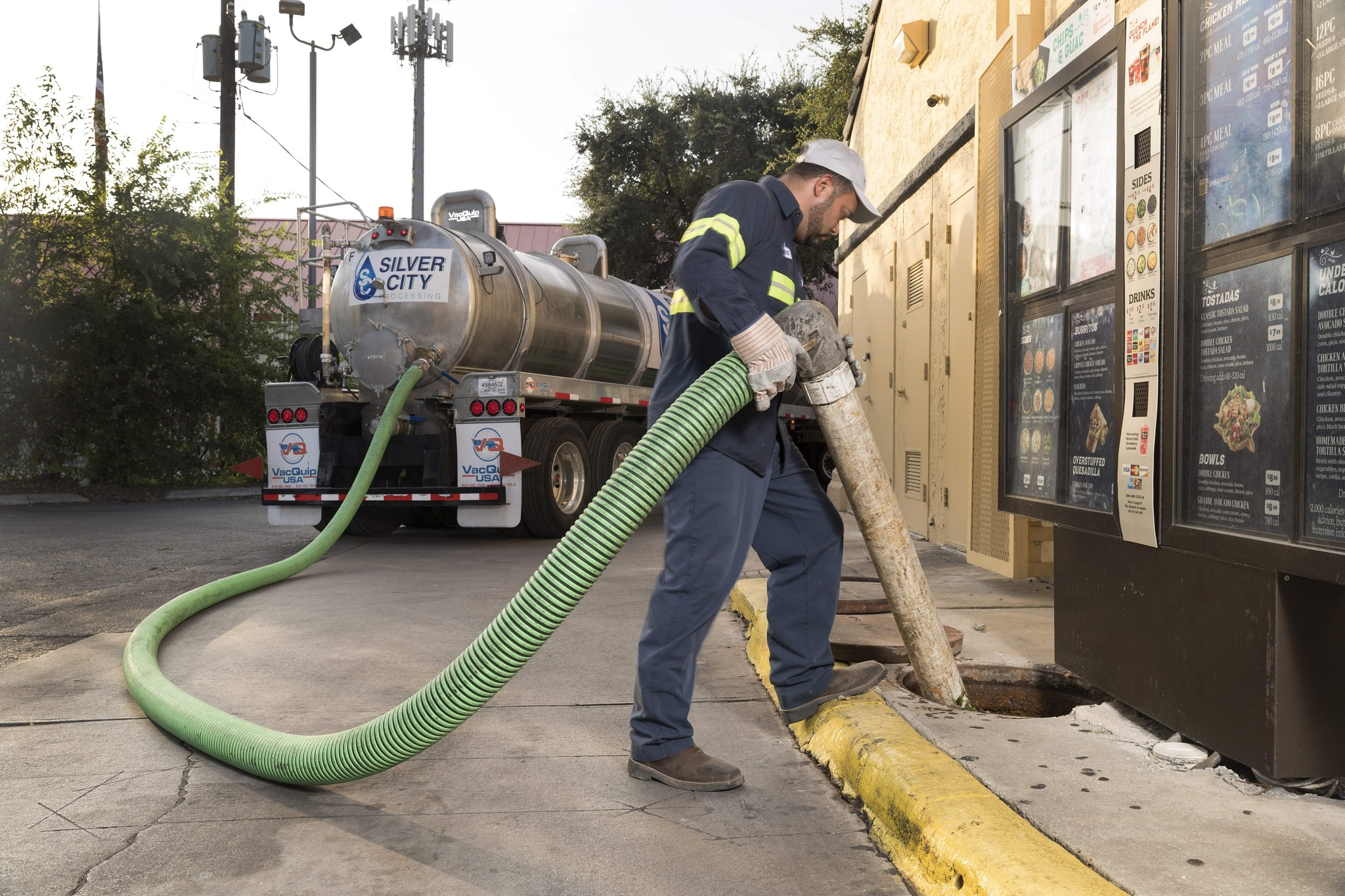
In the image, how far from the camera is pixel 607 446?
37.2ft

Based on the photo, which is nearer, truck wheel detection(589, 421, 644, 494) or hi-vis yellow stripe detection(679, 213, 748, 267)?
hi-vis yellow stripe detection(679, 213, 748, 267)

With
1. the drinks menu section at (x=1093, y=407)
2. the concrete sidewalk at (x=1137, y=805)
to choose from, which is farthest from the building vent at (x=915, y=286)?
the concrete sidewalk at (x=1137, y=805)

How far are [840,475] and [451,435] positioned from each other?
6436 mm

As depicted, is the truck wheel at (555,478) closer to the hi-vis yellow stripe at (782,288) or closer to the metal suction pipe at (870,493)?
the metal suction pipe at (870,493)

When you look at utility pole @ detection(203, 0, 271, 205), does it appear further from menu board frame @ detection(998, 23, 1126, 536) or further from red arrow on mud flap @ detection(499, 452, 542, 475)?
menu board frame @ detection(998, 23, 1126, 536)

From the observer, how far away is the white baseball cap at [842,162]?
3.56m

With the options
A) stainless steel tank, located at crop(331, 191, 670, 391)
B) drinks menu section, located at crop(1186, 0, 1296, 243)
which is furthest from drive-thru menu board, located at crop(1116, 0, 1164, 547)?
stainless steel tank, located at crop(331, 191, 670, 391)

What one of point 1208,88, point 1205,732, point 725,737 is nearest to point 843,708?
point 725,737

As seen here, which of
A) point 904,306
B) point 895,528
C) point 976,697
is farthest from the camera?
point 904,306

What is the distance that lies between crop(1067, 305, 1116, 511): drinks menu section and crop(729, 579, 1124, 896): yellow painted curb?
1.01 meters

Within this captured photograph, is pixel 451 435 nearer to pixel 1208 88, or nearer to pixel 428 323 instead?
pixel 428 323

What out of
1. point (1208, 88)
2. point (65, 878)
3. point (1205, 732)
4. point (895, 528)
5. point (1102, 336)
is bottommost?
point (65, 878)

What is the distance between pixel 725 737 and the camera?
3.77 m

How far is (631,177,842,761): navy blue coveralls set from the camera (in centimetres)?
321
